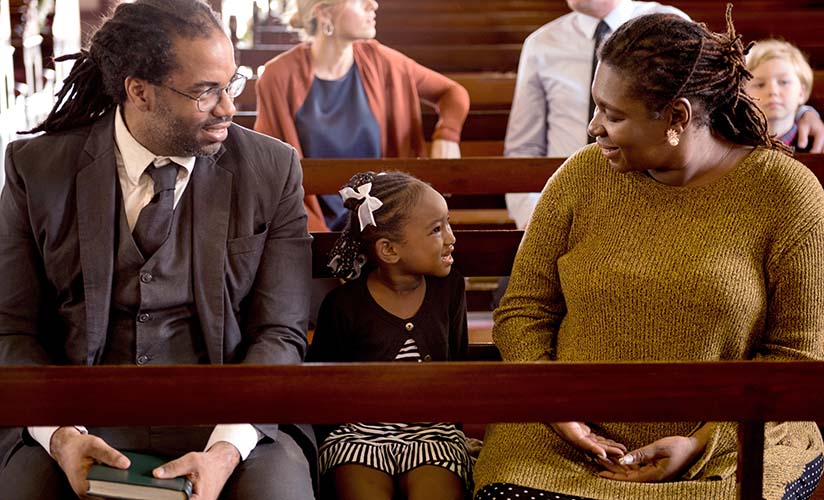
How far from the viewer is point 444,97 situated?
3766 millimetres

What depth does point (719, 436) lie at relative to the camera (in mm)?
1976

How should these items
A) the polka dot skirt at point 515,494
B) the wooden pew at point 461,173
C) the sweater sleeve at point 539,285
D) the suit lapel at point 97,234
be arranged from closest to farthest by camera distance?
1. the polka dot skirt at point 515,494
2. the suit lapel at point 97,234
3. the sweater sleeve at point 539,285
4. the wooden pew at point 461,173

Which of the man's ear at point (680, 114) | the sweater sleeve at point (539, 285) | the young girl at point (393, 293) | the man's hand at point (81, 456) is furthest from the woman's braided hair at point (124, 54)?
the man's ear at point (680, 114)

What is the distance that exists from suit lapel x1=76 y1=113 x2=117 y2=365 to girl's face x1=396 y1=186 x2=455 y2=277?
0.63m

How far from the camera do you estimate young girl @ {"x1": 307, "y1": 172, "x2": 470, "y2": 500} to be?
2.26m

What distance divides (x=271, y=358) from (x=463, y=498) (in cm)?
47

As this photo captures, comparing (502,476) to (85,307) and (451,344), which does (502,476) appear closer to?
(451,344)

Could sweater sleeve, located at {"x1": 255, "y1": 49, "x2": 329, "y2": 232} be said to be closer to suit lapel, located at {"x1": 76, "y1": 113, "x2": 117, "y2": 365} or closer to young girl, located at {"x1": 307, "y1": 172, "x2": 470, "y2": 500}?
young girl, located at {"x1": 307, "y1": 172, "x2": 470, "y2": 500}

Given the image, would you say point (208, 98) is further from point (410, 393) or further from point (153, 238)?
→ point (410, 393)

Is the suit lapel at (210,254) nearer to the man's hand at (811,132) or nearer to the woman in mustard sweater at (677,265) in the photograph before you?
the woman in mustard sweater at (677,265)

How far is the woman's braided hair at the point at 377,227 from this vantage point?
2404mm

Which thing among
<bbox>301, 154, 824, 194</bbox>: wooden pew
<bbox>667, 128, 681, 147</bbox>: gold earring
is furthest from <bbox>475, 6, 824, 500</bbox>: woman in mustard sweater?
<bbox>301, 154, 824, 194</bbox>: wooden pew

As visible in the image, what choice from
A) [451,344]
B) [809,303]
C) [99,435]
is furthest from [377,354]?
[809,303]

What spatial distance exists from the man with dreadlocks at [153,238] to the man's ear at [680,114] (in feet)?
2.57
